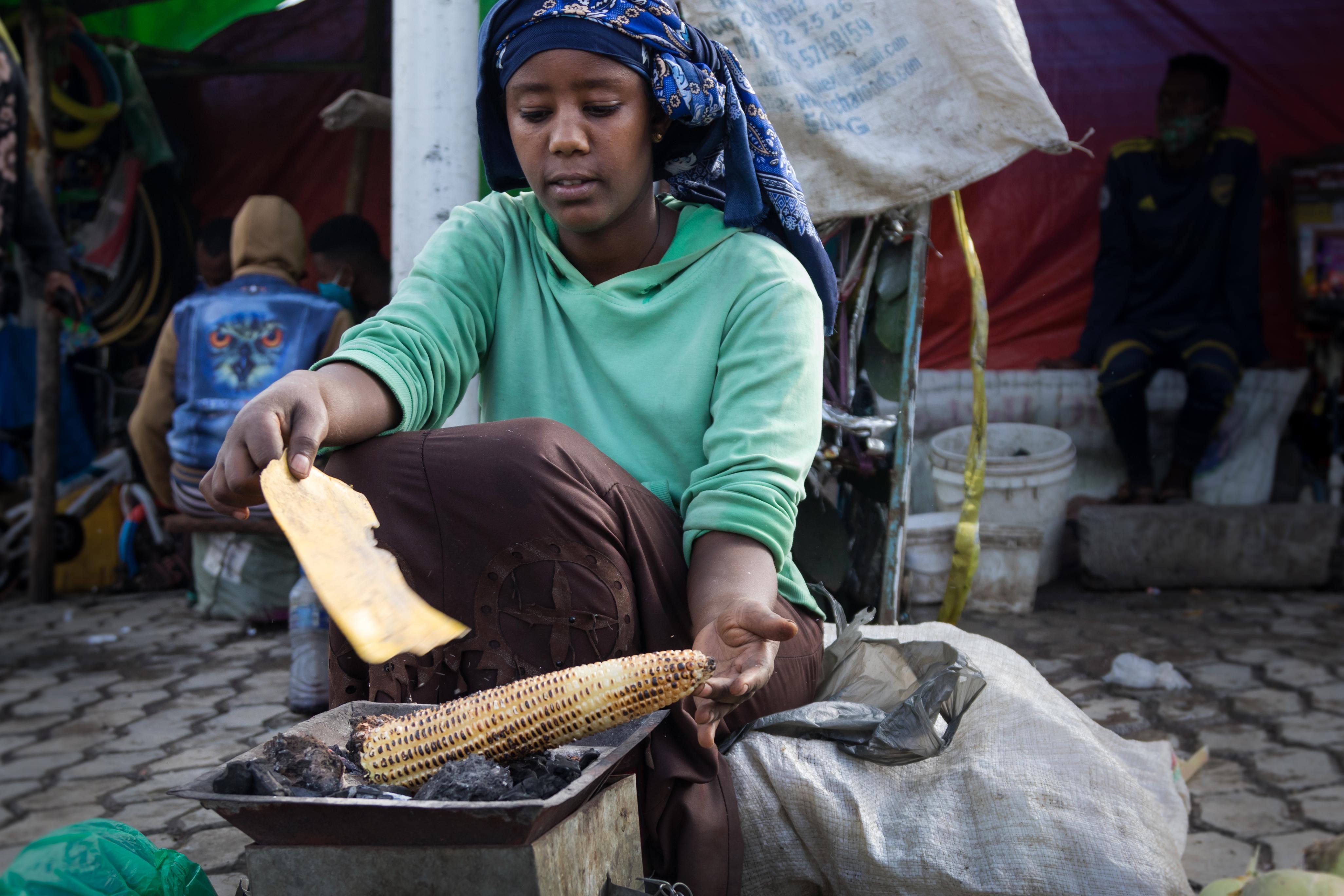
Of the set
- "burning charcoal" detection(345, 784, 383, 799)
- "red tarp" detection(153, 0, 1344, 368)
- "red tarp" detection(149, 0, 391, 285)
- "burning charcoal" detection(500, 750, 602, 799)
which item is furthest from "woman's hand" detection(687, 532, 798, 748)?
"red tarp" detection(149, 0, 391, 285)

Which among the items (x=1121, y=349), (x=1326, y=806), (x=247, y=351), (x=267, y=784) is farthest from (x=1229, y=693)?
(x=247, y=351)

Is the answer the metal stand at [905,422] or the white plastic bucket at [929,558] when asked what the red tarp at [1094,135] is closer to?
the white plastic bucket at [929,558]

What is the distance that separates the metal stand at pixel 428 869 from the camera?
122cm

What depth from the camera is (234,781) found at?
1.26 meters

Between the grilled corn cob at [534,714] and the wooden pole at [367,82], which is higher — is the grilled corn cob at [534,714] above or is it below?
below

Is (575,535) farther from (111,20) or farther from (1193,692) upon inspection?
(111,20)

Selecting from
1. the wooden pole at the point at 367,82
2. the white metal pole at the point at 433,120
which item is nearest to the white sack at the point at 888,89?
the white metal pole at the point at 433,120

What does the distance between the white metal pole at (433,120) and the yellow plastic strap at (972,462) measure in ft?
4.83

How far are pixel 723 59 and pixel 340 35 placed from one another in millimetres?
5159

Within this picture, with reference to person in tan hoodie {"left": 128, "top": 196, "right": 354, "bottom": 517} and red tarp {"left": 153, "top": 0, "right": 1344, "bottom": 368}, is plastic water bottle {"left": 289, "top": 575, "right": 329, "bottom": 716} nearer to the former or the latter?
person in tan hoodie {"left": 128, "top": 196, "right": 354, "bottom": 517}

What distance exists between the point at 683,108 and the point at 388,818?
4.32 feet

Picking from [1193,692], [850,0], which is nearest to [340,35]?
[850,0]

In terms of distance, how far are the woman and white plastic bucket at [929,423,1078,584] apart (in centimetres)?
308

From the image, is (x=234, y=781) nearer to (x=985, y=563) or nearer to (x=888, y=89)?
(x=888, y=89)
